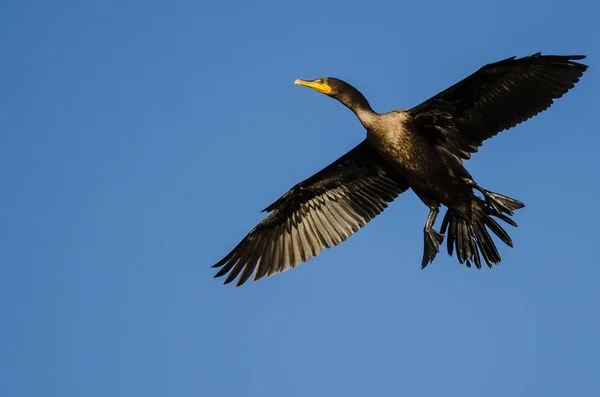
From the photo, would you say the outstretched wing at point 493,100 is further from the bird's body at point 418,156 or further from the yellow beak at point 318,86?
the yellow beak at point 318,86

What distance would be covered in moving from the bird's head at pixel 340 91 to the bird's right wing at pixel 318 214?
884 mm

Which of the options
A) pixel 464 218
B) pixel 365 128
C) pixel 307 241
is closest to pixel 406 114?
pixel 365 128

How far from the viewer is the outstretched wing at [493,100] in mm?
11625

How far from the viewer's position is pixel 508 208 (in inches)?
468

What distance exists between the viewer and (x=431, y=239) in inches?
489

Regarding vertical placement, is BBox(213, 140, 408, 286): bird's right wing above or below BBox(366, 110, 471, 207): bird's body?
above

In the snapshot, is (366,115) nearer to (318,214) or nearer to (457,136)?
(457,136)

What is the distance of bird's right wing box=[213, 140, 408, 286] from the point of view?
13219mm

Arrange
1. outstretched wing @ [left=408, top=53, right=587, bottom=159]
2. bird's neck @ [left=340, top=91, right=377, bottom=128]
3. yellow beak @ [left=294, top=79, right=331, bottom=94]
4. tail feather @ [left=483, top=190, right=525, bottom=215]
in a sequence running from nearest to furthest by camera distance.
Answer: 1. outstretched wing @ [left=408, top=53, right=587, bottom=159]
2. tail feather @ [left=483, top=190, right=525, bottom=215]
3. bird's neck @ [left=340, top=91, right=377, bottom=128]
4. yellow beak @ [left=294, top=79, right=331, bottom=94]

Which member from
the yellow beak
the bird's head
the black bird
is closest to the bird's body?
the black bird

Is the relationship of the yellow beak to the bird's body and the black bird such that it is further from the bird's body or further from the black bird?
the bird's body

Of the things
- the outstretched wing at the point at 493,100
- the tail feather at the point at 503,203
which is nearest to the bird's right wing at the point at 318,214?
the outstretched wing at the point at 493,100

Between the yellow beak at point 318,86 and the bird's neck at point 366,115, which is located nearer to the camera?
the bird's neck at point 366,115

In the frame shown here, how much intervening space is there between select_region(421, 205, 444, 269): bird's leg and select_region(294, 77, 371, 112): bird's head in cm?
140
